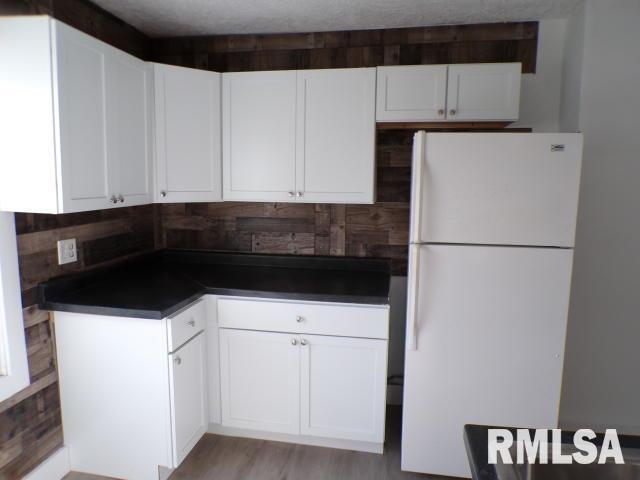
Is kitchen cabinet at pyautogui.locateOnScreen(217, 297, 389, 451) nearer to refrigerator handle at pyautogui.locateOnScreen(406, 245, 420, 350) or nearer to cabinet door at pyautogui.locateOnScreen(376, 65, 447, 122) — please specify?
refrigerator handle at pyautogui.locateOnScreen(406, 245, 420, 350)

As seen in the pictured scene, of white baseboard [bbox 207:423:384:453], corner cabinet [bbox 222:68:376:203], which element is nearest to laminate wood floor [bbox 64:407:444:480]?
white baseboard [bbox 207:423:384:453]

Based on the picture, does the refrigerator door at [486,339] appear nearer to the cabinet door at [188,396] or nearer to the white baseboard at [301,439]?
the white baseboard at [301,439]

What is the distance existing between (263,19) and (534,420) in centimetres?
242

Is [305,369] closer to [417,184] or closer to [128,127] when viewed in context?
[417,184]

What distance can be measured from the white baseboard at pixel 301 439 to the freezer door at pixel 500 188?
1161mm

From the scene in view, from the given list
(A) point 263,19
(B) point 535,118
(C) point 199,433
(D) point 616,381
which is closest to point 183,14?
(A) point 263,19

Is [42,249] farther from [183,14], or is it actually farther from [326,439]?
[326,439]

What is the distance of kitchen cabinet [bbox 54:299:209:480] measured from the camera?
76.0 inches

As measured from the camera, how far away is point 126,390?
198 cm

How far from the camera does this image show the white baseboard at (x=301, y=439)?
90.4 inches

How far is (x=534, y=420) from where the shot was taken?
1974mm

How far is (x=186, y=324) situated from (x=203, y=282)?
13.5 inches

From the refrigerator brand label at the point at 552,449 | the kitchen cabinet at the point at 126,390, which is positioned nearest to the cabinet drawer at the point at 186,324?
the kitchen cabinet at the point at 126,390

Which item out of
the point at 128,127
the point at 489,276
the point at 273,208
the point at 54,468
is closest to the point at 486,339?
the point at 489,276
